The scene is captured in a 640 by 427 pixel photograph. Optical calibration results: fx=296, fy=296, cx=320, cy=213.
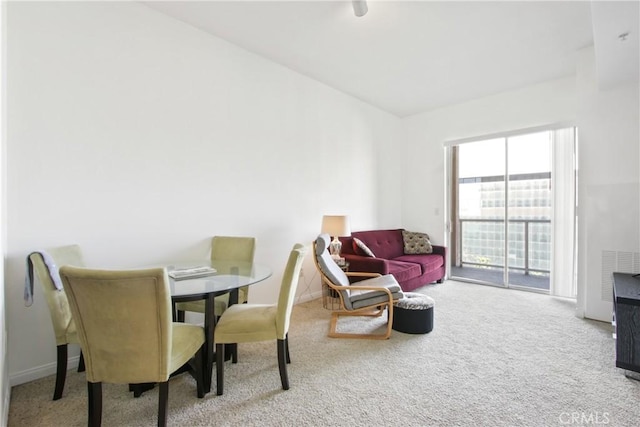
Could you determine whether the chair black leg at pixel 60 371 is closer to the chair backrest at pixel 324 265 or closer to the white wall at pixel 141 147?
the white wall at pixel 141 147

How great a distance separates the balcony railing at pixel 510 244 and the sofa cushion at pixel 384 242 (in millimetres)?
1564

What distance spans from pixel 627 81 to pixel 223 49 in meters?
4.22

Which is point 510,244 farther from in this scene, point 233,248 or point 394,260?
point 233,248

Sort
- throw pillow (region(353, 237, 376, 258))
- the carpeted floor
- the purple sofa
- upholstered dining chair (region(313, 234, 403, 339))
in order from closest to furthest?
1. the carpeted floor
2. upholstered dining chair (region(313, 234, 403, 339))
3. the purple sofa
4. throw pillow (region(353, 237, 376, 258))

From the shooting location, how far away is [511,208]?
4789mm

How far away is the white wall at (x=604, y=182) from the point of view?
120 inches

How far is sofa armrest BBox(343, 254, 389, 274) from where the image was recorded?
354cm

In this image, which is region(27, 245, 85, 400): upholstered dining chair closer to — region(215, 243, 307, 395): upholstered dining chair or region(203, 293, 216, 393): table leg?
region(203, 293, 216, 393): table leg

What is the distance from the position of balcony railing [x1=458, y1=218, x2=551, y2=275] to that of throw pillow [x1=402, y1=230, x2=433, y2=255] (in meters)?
1.18

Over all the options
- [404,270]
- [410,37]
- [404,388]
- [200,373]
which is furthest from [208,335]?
[410,37]

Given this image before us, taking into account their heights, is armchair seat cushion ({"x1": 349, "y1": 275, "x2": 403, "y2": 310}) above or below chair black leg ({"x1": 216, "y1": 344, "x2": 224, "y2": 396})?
above

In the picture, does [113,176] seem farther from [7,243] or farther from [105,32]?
[105,32]

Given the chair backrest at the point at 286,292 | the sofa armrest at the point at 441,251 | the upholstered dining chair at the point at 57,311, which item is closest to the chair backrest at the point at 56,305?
the upholstered dining chair at the point at 57,311

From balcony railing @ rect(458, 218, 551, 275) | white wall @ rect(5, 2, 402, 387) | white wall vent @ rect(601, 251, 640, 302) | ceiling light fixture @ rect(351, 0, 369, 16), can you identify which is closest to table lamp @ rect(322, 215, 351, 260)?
white wall @ rect(5, 2, 402, 387)
